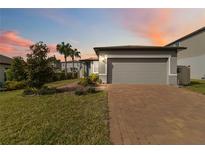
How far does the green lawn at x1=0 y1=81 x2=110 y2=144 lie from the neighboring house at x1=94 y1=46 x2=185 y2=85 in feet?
29.7

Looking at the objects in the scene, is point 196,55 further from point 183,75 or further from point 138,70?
point 138,70

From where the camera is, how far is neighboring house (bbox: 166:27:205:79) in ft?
75.6

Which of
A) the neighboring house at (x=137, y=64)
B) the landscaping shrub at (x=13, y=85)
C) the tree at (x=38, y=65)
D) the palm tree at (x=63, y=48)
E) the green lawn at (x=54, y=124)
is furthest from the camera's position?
the palm tree at (x=63, y=48)

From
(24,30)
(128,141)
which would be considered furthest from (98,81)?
(128,141)

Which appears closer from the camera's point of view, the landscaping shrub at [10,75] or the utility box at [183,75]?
the landscaping shrub at [10,75]

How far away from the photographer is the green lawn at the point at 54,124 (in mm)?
3905

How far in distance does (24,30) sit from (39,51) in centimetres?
645

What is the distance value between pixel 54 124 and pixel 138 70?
1185cm

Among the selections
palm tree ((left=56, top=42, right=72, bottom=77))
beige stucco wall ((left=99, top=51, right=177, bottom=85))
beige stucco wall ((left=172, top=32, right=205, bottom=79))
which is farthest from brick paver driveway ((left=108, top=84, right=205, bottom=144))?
palm tree ((left=56, top=42, right=72, bottom=77))

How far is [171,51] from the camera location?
15.2m

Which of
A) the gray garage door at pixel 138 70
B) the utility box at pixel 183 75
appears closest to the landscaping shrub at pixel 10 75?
the gray garage door at pixel 138 70

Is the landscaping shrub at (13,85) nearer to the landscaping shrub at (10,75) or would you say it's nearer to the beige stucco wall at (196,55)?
the landscaping shrub at (10,75)

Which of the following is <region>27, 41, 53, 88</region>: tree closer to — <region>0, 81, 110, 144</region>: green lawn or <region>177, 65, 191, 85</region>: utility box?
<region>0, 81, 110, 144</region>: green lawn
